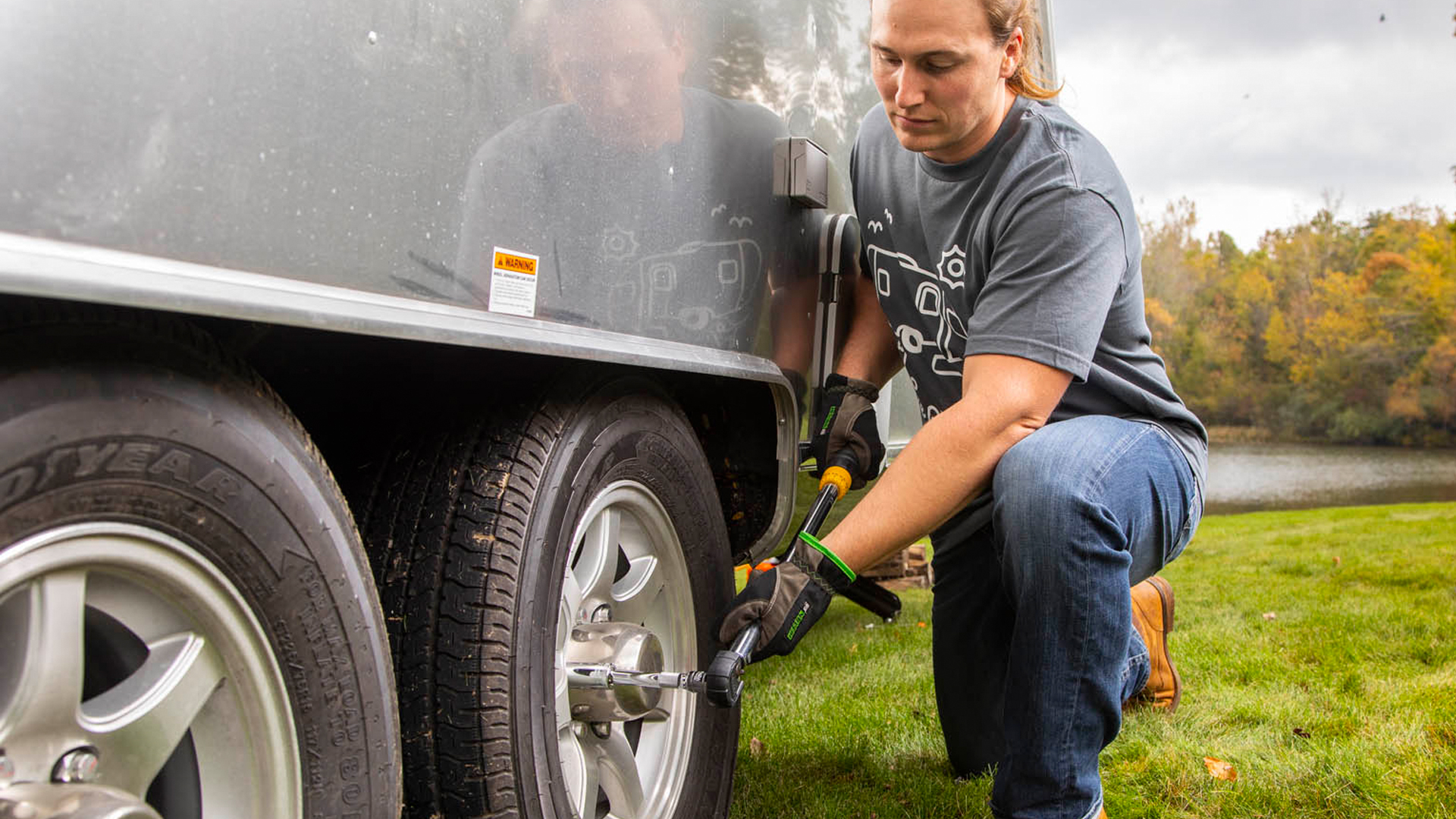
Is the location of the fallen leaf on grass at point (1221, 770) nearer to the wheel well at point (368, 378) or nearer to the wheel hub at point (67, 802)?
the wheel well at point (368, 378)

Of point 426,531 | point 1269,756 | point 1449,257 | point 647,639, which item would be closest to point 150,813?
point 426,531

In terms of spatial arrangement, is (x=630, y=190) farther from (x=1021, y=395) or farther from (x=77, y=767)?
(x=77, y=767)

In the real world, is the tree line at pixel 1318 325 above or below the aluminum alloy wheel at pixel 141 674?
above

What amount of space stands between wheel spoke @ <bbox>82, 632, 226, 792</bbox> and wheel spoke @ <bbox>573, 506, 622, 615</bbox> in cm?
69

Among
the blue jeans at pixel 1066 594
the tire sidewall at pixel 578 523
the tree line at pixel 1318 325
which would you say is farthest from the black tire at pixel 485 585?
the tree line at pixel 1318 325

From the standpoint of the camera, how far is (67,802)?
841mm

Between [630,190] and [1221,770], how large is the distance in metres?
1.89

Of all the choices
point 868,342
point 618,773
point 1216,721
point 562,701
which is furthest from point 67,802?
point 1216,721

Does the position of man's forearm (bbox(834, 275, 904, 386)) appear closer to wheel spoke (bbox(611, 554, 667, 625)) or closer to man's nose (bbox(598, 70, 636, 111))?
wheel spoke (bbox(611, 554, 667, 625))

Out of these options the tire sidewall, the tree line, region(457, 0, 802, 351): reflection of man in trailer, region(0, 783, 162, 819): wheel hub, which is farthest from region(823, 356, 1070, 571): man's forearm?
the tree line

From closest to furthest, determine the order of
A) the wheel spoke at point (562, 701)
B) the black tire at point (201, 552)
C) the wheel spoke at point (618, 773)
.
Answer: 1. the black tire at point (201, 552)
2. the wheel spoke at point (562, 701)
3. the wheel spoke at point (618, 773)

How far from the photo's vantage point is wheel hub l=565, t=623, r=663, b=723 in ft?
5.13

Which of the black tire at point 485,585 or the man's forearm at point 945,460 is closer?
the black tire at point 485,585

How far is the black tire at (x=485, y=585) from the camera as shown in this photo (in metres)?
1.30
